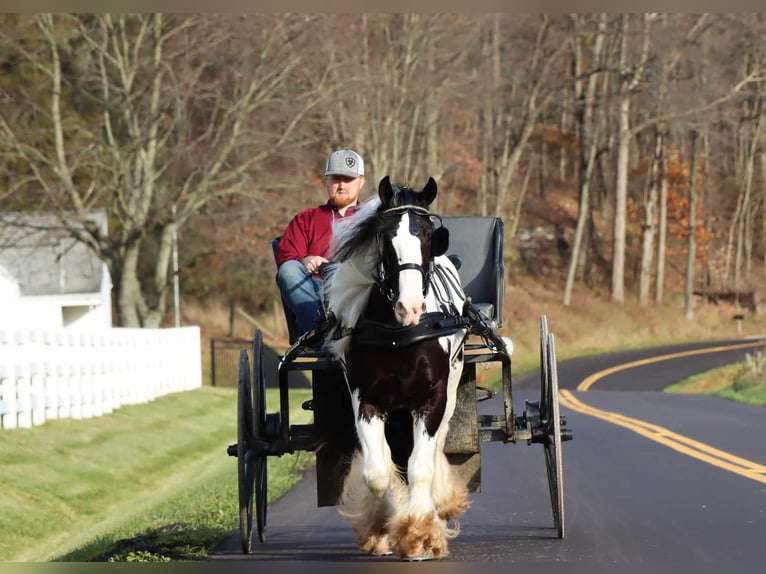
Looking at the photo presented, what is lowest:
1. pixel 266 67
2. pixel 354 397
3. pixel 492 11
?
pixel 354 397

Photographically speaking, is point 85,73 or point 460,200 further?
point 460,200

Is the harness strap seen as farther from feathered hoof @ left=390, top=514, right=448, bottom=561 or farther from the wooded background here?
the wooded background

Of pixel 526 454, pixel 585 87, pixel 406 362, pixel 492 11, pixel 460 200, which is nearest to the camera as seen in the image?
pixel 406 362

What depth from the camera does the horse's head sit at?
7512mm

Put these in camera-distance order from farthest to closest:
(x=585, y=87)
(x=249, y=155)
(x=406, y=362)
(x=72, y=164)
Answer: (x=585, y=87), (x=249, y=155), (x=72, y=164), (x=406, y=362)

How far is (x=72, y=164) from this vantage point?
113ft

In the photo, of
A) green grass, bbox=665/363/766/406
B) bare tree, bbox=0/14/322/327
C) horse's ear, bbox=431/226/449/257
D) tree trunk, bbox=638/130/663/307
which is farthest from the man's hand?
tree trunk, bbox=638/130/663/307

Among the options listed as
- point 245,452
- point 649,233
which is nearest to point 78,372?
point 245,452

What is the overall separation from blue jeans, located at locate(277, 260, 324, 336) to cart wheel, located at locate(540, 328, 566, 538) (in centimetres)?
157

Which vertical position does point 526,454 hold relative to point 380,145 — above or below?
below

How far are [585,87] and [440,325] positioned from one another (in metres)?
50.9

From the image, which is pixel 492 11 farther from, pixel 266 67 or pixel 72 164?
pixel 72 164

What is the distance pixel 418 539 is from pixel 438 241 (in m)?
1.78

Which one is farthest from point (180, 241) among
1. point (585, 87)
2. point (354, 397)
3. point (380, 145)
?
point (354, 397)
